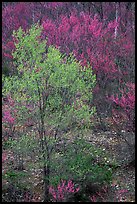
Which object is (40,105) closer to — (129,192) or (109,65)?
(129,192)

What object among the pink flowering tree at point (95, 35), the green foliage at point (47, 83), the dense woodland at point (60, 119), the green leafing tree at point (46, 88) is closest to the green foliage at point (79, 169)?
the dense woodland at point (60, 119)

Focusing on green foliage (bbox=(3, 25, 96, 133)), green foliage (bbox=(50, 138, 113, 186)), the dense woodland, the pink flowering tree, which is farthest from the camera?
the pink flowering tree

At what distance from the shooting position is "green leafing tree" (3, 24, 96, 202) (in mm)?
10828

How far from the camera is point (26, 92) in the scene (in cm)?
1118

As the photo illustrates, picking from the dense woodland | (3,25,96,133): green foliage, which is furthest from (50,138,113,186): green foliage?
(3,25,96,133): green foliage

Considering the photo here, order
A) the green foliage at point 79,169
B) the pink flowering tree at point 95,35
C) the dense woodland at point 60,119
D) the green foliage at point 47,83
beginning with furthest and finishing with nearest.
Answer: the pink flowering tree at point 95,35 → the green foliage at point 79,169 → the dense woodland at point 60,119 → the green foliage at point 47,83

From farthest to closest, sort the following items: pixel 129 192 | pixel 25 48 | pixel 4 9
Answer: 1. pixel 4 9
2. pixel 129 192
3. pixel 25 48

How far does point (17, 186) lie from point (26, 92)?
414cm

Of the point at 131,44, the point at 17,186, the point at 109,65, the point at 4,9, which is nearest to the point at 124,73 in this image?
the point at 109,65

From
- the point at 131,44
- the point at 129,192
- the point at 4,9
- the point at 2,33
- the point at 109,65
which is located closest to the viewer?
the point at 129,192

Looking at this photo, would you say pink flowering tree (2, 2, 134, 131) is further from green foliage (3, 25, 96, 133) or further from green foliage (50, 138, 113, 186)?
green foliage (3, 25, 96, 133)

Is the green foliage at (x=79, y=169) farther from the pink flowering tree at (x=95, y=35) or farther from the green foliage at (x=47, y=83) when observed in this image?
the pink flowering tree at (x=95, y=35)

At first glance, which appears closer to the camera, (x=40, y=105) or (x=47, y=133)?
(x=40, y=105)

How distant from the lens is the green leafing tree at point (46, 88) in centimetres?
1083
